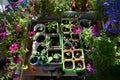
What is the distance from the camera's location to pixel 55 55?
2318 millimetres

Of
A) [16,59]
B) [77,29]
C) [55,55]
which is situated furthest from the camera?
[77,29]

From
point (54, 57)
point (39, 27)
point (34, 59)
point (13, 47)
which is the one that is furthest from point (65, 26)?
point (13, 47)

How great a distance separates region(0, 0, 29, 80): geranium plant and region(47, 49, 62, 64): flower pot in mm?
244

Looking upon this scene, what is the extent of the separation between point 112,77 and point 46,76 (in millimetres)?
678

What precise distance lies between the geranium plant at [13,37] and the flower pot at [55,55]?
244 millimetres

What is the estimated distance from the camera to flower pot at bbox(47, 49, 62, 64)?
2.30 metres

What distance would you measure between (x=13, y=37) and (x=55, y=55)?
1.52 feet

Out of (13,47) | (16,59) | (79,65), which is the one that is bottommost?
(79,65)

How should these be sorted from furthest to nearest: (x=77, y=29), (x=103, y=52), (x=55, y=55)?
(x=77, y=29), (x=55, y=55), (x=103, y=52)

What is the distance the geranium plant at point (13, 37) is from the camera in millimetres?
2217

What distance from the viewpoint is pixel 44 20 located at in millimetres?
2689

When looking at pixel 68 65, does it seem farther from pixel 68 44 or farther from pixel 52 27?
pixel 52 27

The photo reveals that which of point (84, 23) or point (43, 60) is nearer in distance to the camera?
point (43, 60)

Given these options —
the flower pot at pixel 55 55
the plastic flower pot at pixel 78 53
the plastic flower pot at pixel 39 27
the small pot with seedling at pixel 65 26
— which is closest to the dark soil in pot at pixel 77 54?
the plastic flower pot at pixel 78 53
